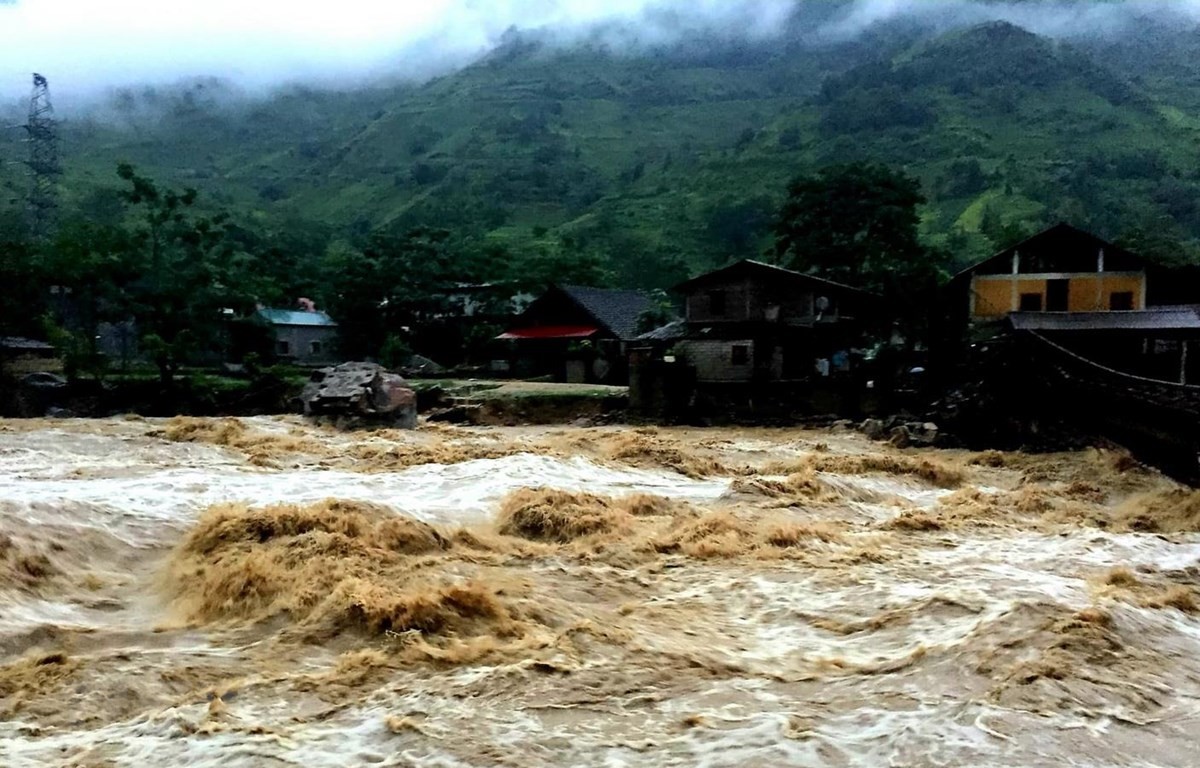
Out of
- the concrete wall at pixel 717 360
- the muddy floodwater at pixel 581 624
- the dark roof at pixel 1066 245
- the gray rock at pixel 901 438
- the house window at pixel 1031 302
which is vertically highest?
the dark roof at pixel 1066 245

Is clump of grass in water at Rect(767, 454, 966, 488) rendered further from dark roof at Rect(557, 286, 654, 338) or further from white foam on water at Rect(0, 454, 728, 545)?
dark roof at Rect(557, 286, 654, 338)

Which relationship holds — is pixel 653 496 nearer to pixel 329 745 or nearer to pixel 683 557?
pixel 683 557

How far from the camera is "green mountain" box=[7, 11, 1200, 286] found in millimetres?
65250

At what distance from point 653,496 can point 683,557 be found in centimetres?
299

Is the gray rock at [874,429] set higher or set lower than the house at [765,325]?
lower

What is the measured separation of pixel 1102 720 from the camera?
6.63m

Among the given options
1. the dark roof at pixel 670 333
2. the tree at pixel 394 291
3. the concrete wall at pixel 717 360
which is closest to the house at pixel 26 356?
the tree at pixel 394 291

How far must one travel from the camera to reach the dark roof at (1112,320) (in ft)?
83.5

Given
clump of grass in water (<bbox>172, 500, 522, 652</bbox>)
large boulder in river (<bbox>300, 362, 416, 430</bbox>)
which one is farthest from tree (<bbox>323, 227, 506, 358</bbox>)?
clump of grass in water (<bbox>172, 500, 522, 652</bbox>)

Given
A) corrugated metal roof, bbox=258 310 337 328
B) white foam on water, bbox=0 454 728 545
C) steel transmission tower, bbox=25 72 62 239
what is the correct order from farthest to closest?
steel transmission tower, bbox=25 72 62 239
corrugated metal roof, bbox=258 310 337 328
white foam on water, bbox=0 454 728 545

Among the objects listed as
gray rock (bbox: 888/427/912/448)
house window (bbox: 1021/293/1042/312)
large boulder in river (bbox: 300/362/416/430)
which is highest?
house window (bbox: 1021/293/1042/312)

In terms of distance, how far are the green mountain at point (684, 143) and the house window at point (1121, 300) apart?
40.3 feet

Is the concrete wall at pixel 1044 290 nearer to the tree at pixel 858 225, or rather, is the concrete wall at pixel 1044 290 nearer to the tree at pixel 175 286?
the tree at pixel 858 225

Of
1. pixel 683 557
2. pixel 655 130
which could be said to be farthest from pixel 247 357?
pixel 655 130
